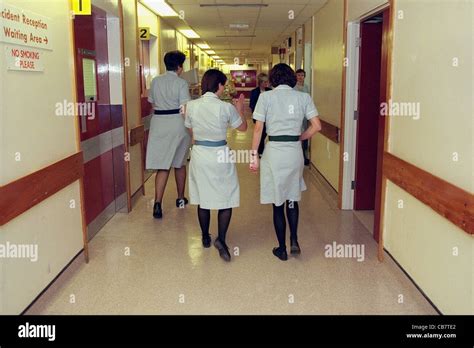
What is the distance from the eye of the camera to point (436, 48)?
9.66ft

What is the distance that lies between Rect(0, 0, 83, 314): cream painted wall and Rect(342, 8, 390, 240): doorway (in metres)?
3.00

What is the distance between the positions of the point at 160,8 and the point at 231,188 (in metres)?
4.62

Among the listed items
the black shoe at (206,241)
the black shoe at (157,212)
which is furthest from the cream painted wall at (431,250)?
the black shoe at (157,212)

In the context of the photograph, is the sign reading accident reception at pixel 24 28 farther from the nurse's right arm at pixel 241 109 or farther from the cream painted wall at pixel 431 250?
the cream painted wall at pixel 431 250

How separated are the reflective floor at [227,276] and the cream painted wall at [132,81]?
38.8 inches

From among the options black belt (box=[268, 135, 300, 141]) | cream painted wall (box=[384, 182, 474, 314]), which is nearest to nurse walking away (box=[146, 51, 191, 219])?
black belt (box=[268, 135, 300, 141])

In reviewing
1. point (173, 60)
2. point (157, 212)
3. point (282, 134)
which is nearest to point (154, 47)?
point (173, 60)

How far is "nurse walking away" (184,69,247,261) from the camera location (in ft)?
12.5

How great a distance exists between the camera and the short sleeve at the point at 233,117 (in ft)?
12.5

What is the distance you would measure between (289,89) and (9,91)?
6.72 feet

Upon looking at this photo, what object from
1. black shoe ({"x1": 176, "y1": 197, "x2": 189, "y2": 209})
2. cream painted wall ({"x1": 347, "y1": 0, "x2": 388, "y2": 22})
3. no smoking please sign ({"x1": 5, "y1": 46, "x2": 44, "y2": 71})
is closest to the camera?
no smoking please sign ({"x1": 5, "y1": 46, "x2": 44, "y2": 71})

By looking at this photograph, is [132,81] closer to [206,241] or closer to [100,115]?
[100,115]

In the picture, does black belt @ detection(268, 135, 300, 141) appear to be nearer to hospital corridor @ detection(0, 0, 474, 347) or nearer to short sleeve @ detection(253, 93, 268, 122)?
hospital corridor @ detection(0, 0, 474, 347)
